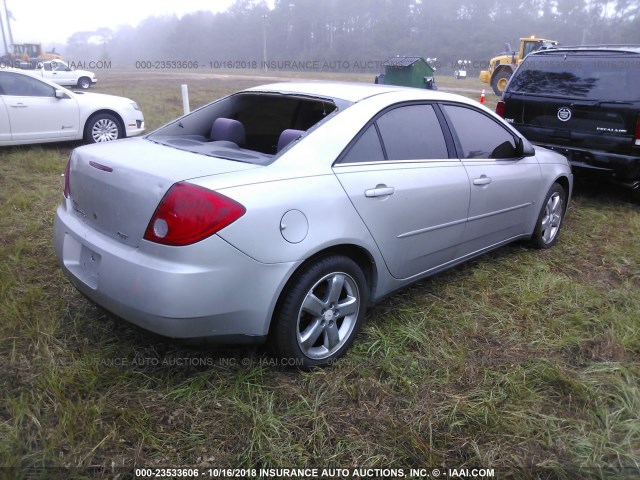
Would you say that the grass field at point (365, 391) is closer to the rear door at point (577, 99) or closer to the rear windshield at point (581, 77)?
the rear door at point (577, 99)

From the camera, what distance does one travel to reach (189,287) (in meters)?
2.18

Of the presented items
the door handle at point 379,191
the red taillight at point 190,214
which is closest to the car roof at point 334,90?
the door handle at point 379,191

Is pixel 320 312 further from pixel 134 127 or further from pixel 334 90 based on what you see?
pixel 134 127

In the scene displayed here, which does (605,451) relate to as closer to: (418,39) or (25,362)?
(25,362)

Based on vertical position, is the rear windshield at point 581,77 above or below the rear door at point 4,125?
above

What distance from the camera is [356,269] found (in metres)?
2.73

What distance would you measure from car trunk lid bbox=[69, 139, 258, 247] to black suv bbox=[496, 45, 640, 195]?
4.50 meters

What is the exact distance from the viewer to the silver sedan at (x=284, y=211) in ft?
7.32

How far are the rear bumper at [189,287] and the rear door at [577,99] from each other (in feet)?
15.0

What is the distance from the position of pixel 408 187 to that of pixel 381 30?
83.4 m

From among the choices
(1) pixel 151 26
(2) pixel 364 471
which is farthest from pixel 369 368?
(1) pixel 151 26

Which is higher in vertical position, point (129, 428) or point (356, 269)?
point (356, 269)

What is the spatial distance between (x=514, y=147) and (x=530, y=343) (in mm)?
1591

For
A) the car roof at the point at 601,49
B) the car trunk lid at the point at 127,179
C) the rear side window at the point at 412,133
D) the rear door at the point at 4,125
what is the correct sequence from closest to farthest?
Result: 1. the car trunk lid at the point at 127,179
2. the rear side window at the point at 412,133
3. the car roof at the point at 601,49
4. the rear door at the point at 4,125
